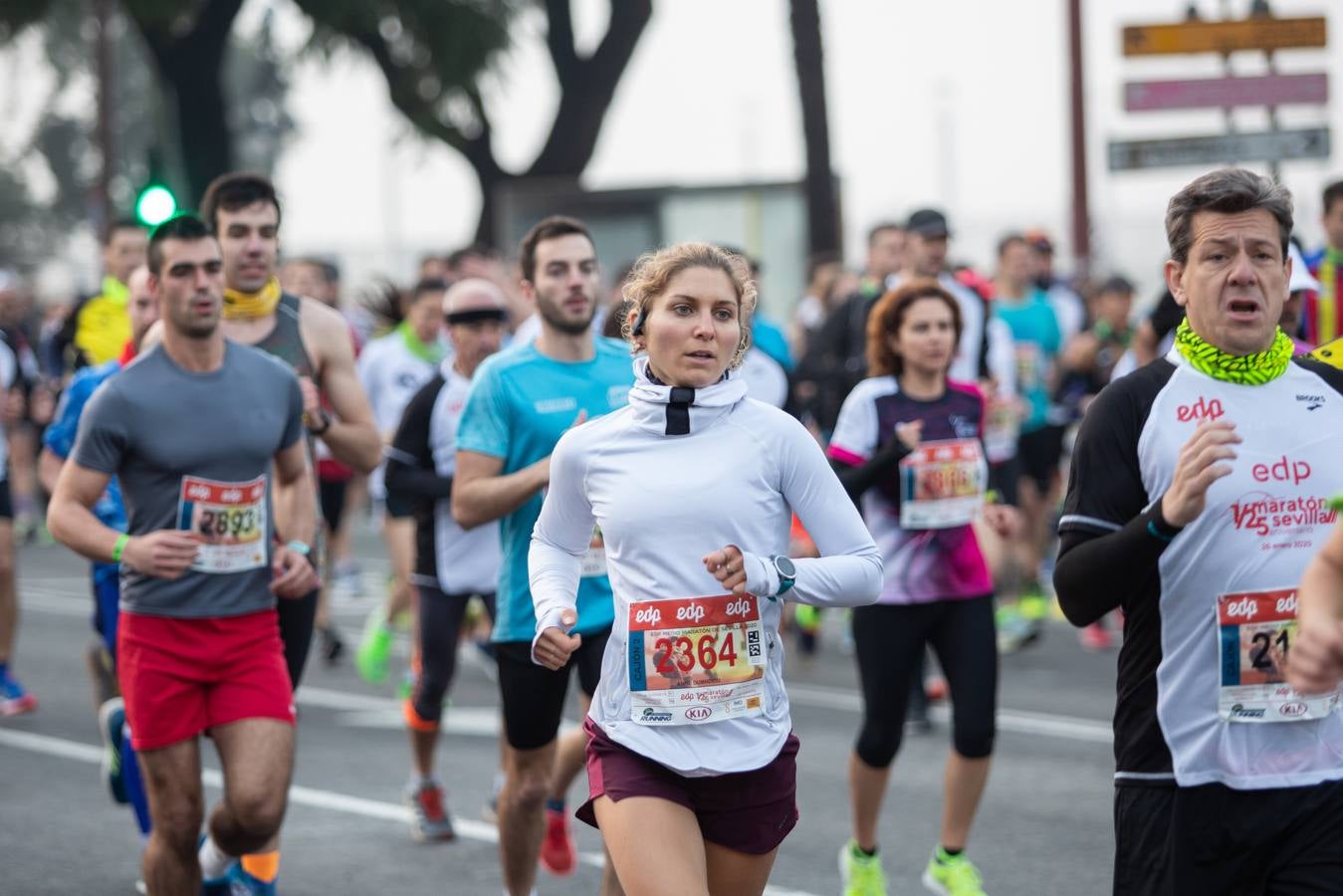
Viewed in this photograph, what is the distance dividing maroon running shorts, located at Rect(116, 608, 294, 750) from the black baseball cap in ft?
15.8

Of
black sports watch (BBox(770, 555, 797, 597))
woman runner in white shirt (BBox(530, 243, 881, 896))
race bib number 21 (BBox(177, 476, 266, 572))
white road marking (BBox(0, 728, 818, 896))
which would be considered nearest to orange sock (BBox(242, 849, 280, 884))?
race bib number 21 (BBox(177, 476, 266, 572))

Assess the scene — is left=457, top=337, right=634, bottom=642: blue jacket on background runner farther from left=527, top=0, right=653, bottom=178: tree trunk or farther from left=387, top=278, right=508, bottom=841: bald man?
left=527, top=0, right=653, bottom=178: tree trunk

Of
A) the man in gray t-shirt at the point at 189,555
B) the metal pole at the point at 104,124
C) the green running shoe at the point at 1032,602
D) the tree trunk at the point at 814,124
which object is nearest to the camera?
the man in gray t-shirt at the point at 189,555

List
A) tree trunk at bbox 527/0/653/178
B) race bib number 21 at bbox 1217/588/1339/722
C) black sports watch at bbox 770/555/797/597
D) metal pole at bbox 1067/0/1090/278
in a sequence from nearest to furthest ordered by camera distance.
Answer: race bib number 21 at bbox 1217/588/1339/722 → black sports watch at bbox 770/555/797/597 → metal pole at bbox 1067/0/1090/278 → tree trunk at bbox 527/0/653/178

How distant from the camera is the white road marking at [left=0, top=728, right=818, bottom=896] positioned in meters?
7.64

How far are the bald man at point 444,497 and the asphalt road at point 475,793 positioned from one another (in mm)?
494

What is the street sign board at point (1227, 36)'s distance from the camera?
504 inches

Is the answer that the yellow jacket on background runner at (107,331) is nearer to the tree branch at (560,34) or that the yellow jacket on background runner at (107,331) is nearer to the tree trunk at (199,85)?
the tree branch at (560,34)

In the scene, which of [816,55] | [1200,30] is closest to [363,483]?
[816,55]

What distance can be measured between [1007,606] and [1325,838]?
9.60 metres

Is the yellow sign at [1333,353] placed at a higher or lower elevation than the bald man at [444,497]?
higher

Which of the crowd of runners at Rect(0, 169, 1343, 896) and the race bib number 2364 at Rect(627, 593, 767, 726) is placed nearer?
the crowd of runners at Rect(0, 169, 1343, 896)

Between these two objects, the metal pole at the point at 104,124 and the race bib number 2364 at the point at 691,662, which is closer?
the race bib number 2364 at the point at 691,662

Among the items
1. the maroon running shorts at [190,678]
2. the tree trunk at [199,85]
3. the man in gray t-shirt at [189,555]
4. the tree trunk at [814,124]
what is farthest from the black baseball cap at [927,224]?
the tree trunk at [199,85]
